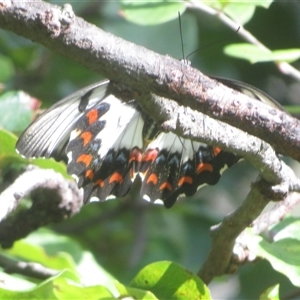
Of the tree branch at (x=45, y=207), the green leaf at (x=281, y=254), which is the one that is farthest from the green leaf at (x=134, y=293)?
the tree branch at (x=45, y=207)

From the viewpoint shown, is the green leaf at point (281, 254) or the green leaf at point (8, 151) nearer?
the green leaf at point (281, 254)

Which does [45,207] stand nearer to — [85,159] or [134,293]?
[85,159]

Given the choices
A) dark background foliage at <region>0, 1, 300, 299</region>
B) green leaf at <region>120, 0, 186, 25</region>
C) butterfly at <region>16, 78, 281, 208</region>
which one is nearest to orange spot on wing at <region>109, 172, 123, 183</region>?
butterfly at <region>16, 78, 281, 208</region>

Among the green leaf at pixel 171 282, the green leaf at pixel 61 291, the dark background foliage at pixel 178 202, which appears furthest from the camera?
the dark background foliage at pixel 178 202

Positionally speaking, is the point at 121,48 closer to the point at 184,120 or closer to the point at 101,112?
the point at 184,120

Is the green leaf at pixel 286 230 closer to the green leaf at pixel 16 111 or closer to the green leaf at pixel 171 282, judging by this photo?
the green leaf at pixel 171 282

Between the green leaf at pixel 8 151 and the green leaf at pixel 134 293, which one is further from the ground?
the green leaf at pixel 8 151

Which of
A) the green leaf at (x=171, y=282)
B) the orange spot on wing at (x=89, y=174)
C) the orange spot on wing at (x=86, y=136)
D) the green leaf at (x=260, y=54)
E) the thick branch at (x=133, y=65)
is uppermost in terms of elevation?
the green leaf at (x=260, y=54)

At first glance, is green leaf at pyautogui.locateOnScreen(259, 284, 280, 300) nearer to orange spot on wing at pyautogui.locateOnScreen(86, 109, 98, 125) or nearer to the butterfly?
the butterfly
